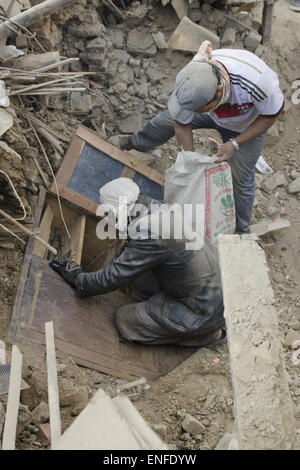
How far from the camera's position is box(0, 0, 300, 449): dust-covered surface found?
151 inches

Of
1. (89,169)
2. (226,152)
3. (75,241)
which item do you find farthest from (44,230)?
(226,152)

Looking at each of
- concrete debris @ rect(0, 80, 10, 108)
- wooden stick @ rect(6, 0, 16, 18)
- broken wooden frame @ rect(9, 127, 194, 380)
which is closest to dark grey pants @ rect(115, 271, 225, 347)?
broken wooden frame @ rect(9, 127, 194, 380)

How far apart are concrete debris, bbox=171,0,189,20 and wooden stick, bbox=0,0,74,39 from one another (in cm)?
Result: 189

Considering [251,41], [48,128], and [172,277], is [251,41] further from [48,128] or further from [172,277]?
[172,277]

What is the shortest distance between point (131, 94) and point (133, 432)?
4.75 metres

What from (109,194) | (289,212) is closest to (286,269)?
(289,212)

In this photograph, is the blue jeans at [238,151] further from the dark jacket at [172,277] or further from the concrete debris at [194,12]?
the concrete debris at [194,12]

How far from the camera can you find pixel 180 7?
6574mm

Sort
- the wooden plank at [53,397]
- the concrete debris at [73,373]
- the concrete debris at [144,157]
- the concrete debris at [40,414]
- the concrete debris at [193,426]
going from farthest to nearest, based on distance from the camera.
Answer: the concrete debris at [144,157], the concrete debris at [73,373], the concrete debris at [193,426], the concrete debris at [40,414], the wooden plank at [53,397]

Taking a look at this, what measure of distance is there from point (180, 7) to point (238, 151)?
2.60m

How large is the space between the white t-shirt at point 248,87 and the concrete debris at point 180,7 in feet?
7.40

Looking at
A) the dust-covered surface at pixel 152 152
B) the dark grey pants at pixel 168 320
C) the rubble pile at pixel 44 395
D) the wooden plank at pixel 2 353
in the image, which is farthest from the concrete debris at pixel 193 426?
the wooden plank at pixel 2 353

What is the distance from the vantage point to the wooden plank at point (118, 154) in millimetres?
5251

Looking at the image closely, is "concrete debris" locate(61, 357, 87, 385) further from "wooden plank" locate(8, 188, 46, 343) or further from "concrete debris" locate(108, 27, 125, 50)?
"concrete debris" locate(108, 27, 125, 50)
